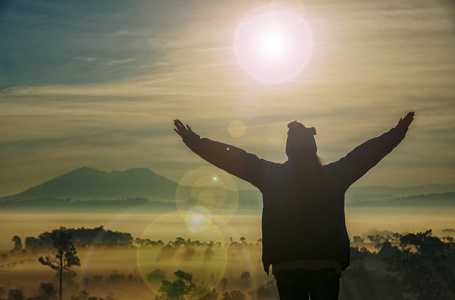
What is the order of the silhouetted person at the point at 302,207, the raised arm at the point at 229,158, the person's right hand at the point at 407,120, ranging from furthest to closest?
1. the person's right hand at the point at 407,120
2. the raised arm at the point at 229,158
3. the silhouetted person at the point at 302,207

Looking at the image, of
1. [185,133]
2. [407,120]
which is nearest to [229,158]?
[185,133]

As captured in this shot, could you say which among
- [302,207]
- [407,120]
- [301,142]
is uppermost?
[407,120]

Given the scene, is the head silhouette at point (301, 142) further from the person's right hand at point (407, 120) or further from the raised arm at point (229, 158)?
the person's right hand at point (407, 120)

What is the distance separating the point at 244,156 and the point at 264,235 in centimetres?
74

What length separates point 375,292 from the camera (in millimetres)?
108188

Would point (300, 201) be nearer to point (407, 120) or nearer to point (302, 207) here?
point (302, 207)

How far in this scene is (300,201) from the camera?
586 centimetres

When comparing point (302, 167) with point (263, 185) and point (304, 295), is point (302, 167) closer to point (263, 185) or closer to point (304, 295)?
point (263, 185)

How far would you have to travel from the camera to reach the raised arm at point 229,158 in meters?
6.01

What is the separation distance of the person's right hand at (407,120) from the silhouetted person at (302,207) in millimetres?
668

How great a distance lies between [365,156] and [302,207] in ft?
2.76

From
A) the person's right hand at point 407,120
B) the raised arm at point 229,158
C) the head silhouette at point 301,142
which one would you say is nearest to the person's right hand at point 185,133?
the raised arm at point 229,158

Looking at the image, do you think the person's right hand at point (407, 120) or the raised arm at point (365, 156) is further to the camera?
the person's right hand at point (407, 120)

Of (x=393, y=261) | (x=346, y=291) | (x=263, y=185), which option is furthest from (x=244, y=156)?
(x=346, y=291)
